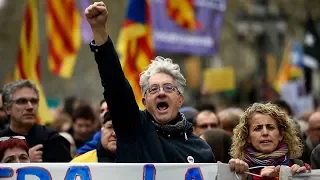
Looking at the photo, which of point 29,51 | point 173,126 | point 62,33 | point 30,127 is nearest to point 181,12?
point 62,33

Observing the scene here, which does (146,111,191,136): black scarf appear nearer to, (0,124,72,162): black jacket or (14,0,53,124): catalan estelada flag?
(0,124,72,162): black jacket

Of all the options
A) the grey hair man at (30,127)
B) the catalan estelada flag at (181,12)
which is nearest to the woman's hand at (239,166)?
the grey hair man at (30,127)

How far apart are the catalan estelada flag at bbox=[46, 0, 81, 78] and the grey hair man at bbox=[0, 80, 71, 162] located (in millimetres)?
6082

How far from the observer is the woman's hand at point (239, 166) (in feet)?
19.4

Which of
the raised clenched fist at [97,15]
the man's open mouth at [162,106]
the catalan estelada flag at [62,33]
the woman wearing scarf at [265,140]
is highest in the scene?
the catalan estelada flag at [62,33]

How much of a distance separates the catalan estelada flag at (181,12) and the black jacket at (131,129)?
893 cm

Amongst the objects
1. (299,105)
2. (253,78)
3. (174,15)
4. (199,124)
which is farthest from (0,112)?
(253,78)

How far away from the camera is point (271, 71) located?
94.5ft

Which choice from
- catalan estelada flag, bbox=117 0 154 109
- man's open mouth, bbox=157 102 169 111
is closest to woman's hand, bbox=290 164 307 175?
man's open mouth, bbox=157 102 169 111

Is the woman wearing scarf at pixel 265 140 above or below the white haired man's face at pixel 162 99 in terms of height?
below

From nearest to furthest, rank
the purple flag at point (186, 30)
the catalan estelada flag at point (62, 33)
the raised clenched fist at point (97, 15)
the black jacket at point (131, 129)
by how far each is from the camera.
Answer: the raised clenched fist at point (97, 15)
the black jacket at point (131, 129)
the catalan estelada flag at point (62, 33)
the purple flag at point (186, 30)

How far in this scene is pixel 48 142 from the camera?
8.01m

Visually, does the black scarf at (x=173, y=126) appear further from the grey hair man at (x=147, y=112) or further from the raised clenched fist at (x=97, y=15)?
the raised clenched fist at (x=97, y=15)

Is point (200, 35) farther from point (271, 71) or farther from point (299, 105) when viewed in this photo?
point (271, 71)
